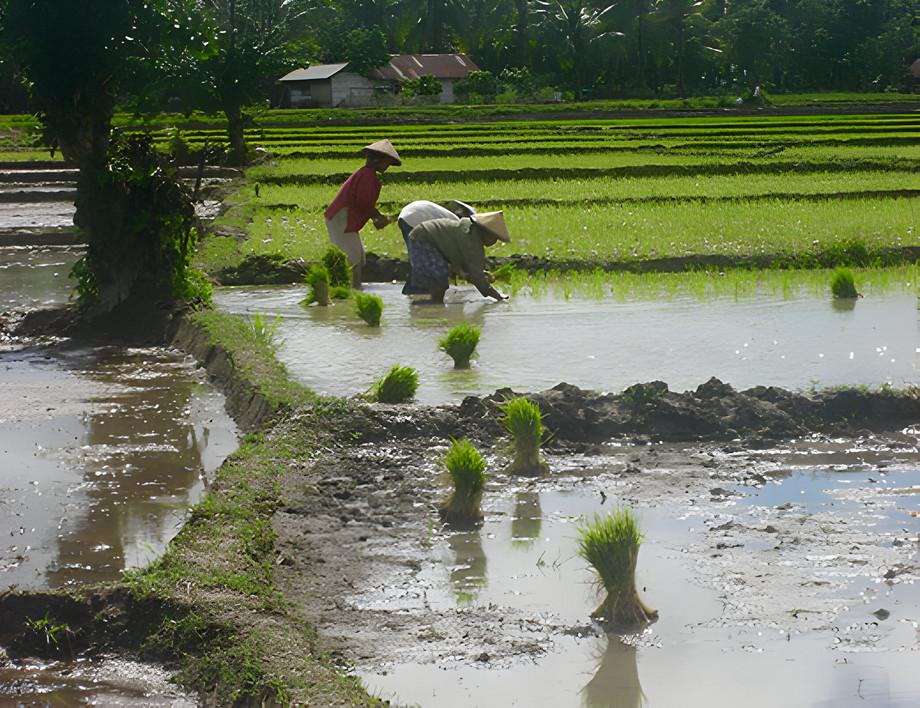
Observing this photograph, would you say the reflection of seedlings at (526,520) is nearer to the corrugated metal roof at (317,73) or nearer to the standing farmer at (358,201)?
the standing farmer at (358,201)

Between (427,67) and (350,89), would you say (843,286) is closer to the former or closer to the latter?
(350,89)

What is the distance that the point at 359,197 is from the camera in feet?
33.9

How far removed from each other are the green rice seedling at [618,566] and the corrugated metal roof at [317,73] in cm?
4402

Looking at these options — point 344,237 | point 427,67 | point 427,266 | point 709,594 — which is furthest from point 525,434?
point 427,67

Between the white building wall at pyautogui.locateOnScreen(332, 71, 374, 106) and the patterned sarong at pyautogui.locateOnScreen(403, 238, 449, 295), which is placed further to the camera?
the white building wall at pyautogui.locateOnScreen(332, 71, 374, 106)

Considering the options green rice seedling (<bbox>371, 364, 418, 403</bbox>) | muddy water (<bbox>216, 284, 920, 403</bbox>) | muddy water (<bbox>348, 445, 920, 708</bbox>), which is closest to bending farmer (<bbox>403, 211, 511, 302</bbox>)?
muddy water (<bbox>216, 284, 920, 403</bbox>)

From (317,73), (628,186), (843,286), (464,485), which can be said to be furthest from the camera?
(317,73)

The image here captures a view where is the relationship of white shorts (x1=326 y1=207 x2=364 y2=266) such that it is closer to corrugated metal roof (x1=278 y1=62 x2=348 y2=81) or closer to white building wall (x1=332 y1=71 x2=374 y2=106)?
corrugated metal roof (x1=278 y1=62 x2=348 y2=81)

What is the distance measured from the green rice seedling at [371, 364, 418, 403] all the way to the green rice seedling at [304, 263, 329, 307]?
3.64 meters

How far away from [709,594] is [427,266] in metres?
6.15

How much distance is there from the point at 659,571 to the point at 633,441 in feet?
5.63

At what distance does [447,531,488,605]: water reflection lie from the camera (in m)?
4.23

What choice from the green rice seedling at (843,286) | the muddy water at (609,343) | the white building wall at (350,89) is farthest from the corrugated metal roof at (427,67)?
the green rice seedling at (843,286)

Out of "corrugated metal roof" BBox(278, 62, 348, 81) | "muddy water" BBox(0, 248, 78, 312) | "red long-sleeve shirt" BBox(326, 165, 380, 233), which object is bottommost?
"muddy water" BBox(0, 248, 78, 312)
